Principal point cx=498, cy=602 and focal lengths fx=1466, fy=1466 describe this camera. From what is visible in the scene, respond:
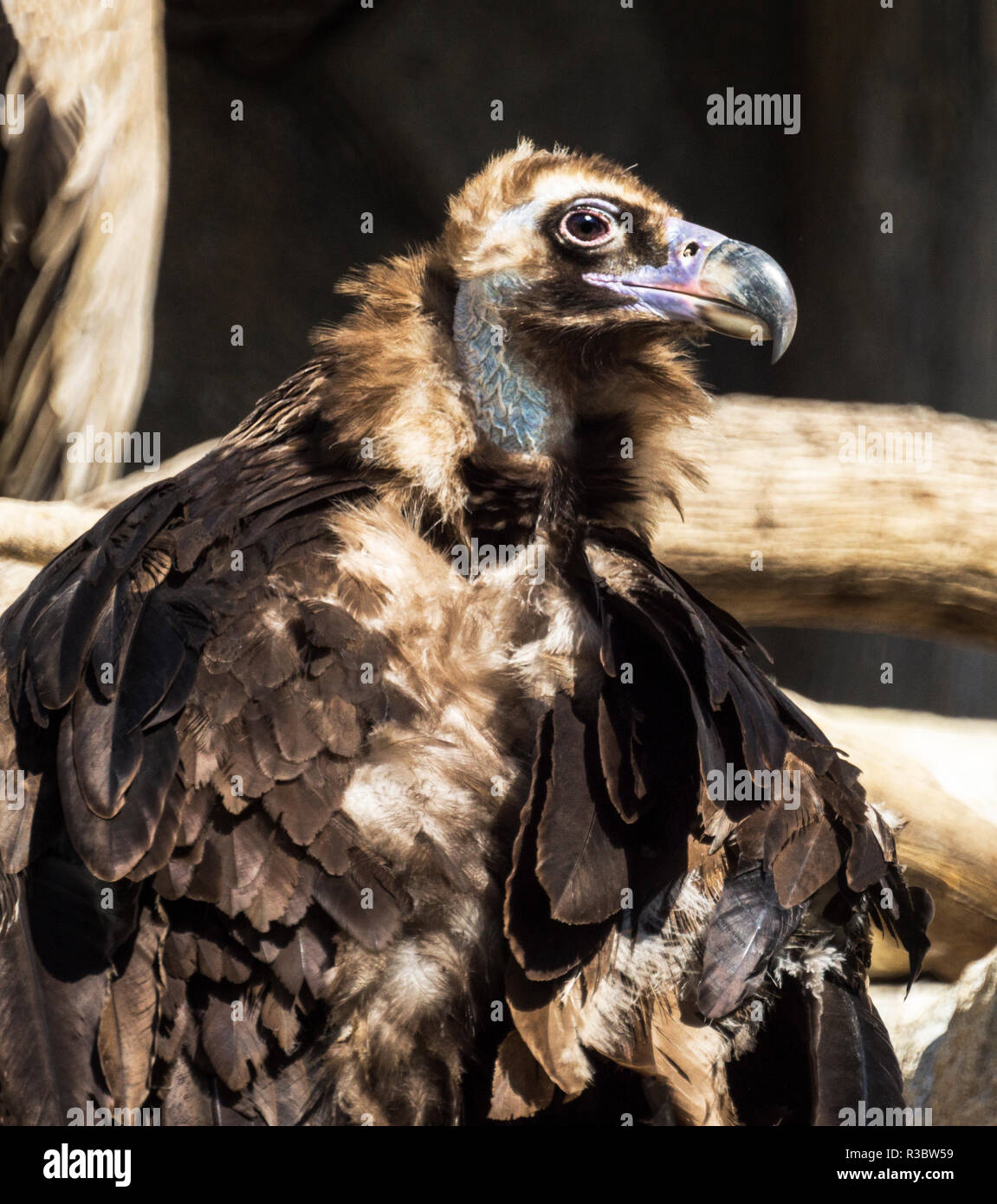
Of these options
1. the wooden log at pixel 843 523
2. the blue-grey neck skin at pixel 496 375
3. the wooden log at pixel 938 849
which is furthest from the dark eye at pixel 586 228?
the wooden log at pixel 938 849

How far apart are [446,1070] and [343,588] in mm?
732

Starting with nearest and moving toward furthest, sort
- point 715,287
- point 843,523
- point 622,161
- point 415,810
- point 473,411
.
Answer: point 415,810 → point 473,411 → point 715,287 → point 843,523 → point 622,161

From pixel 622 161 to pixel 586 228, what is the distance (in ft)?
11.2

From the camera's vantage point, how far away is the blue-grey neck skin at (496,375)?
248cm

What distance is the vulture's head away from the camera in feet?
8.25

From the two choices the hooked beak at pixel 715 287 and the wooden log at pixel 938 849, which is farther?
the wooden log at pixel 938 849

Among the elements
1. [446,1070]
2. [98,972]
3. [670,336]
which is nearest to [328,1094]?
[446,1070]

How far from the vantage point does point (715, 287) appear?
8.52 ft

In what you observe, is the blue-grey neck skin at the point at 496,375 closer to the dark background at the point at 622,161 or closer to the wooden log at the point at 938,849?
the wooden log at the point at 938,849

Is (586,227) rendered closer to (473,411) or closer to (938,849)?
(473,411)

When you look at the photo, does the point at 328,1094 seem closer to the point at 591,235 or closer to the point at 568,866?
the point at 568,866

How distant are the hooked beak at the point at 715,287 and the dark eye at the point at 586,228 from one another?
2.4 inches

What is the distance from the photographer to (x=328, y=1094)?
208 centimetres

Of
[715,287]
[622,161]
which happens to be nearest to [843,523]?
[715,287]
